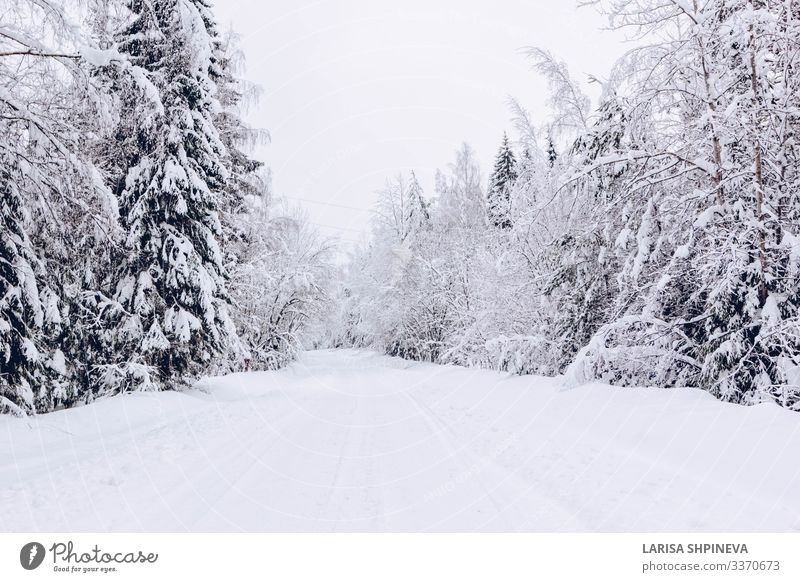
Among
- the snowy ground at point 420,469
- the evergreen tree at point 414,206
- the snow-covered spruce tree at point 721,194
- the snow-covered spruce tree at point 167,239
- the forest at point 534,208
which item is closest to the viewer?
the snowy ground at point 420,469

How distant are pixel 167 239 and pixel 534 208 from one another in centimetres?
853

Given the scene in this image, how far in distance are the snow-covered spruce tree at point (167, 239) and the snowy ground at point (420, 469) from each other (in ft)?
5.84

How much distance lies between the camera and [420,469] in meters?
5.79

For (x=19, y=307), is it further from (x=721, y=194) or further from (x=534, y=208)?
(x=721, y=194)

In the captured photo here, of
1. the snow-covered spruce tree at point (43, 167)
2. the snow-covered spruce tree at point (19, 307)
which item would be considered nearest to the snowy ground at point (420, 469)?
the snow-covered spruce tree at point (19, 307)

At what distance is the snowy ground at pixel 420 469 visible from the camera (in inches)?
158

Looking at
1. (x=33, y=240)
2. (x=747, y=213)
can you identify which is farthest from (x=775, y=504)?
(x=33, y=240)

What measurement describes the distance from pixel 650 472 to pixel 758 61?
5.96 metres

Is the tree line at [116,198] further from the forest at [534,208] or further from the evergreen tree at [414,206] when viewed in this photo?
the evergreen tree at [414,206]

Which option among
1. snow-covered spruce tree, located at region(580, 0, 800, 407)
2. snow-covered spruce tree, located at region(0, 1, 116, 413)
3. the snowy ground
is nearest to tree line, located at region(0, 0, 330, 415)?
snow-covered spruce tree, located at region(0, 1, 116, 413)

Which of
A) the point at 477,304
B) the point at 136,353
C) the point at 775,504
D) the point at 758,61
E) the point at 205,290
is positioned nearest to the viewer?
the point at 775,504

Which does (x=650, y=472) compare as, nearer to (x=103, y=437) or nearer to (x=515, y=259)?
(x=103, y=437)

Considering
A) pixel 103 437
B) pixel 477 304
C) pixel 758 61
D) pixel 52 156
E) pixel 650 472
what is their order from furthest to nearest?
pixel 477 304, pixel 103 437, pixel 758 61, pixel 52 156, pixel 650 472

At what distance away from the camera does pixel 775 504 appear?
4.04m
